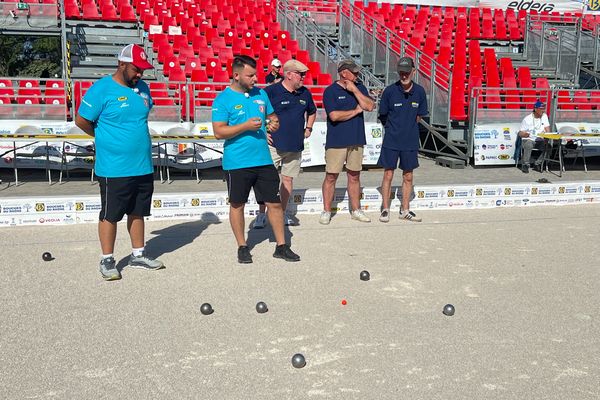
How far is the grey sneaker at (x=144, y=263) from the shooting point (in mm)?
5996

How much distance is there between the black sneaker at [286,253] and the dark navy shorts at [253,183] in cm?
45

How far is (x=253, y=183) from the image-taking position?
6.33m

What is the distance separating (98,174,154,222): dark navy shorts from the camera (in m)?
5.64

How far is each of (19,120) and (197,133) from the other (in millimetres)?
3143

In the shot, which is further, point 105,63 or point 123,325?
point 105,63

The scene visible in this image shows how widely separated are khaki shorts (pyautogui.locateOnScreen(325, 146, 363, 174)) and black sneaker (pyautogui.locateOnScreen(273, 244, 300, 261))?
1.80m

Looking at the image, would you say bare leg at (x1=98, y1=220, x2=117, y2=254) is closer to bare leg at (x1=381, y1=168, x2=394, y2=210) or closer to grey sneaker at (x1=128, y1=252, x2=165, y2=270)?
grey sneaker at (x1=128, y1=252, x2=165, y2=270)

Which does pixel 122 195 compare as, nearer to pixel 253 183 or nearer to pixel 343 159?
pixel 253 183

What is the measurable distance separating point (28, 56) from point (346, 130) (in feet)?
105

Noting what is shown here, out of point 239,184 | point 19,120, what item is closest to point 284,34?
point 19,120

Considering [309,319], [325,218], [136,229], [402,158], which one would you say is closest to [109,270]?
[136,229]

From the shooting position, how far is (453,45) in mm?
20594

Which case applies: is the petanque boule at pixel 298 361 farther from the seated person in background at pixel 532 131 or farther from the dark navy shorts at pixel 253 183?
the seated person in background at pixel 532 131

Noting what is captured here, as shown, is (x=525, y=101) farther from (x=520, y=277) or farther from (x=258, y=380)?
(x=258, y=380)
